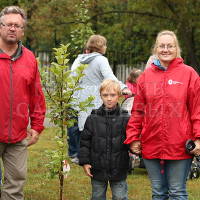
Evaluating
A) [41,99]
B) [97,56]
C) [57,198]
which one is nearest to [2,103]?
[41,99]

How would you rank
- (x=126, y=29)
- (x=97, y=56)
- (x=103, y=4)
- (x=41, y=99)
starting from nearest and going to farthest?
(x=41, y=99), (x=97, y=56), (x=103, y=4), (x=126, y=29)

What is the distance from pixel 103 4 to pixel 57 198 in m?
20.9

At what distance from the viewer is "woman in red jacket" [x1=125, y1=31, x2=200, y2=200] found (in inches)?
196

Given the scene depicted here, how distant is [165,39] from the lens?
5.18 meters

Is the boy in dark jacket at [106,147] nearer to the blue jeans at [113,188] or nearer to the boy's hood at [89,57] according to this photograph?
the blue jeans at [113,188]

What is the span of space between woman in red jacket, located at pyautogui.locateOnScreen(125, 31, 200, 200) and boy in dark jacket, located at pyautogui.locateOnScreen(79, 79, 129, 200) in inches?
7.8

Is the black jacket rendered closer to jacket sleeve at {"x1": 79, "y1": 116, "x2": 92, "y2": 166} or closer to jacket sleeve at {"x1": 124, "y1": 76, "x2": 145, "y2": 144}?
jacket sleeve at {"x1": 79, "y1": 116, "x2": 92, "y2": 166}

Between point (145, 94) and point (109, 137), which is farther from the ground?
point (145, 94)

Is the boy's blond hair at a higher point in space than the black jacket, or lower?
higher

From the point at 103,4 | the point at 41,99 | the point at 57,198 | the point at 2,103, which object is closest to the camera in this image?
the point at 2,103

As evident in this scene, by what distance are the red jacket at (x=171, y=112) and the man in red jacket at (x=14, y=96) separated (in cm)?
113

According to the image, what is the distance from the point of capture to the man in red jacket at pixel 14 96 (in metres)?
4.92

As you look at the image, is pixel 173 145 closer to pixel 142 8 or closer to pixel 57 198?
pixel 57 198

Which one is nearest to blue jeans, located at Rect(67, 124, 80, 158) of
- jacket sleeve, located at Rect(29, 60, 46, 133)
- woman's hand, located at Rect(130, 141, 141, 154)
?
jacket sleeve, located at Rect(29, 60, 46, 133)
